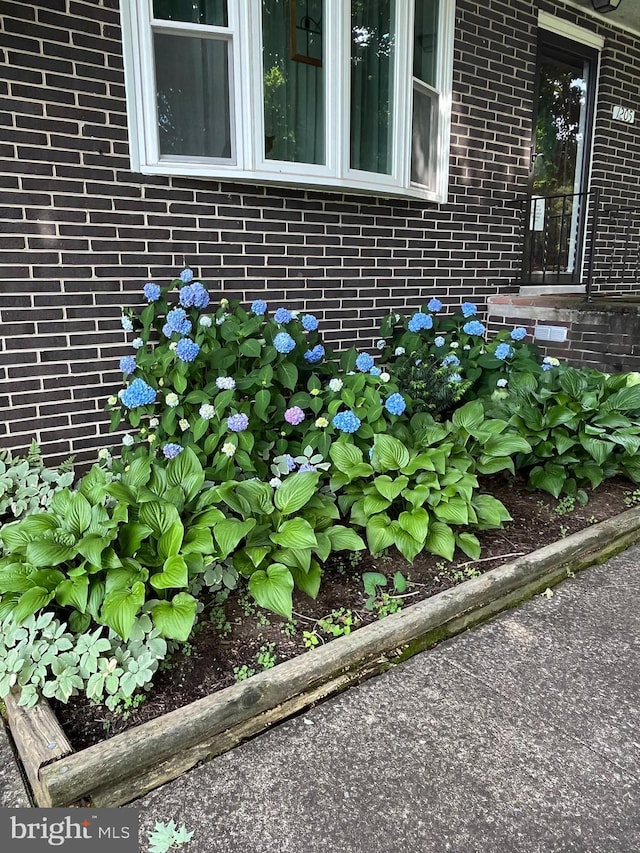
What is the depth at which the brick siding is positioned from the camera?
2.64 meters

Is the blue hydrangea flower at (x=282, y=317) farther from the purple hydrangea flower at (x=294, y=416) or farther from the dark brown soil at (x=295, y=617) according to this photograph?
the dark brown soil at (x=295, y=617)

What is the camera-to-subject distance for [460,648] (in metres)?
1.99

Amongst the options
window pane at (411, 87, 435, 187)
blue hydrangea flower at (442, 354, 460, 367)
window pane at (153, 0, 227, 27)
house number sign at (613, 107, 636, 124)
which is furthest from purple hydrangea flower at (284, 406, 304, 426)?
house number sign at (613, 107, 636, 124)

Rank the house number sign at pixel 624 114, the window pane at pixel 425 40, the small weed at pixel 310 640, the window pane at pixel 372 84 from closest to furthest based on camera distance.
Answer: the small weed at pixel 310 640 → the window pane at pixel 372 84 → the window pane at pixel 425 40 → the house number sign at pixel 624 114

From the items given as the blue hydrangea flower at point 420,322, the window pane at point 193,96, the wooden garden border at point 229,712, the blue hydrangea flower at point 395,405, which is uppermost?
the window pane at point 193,96

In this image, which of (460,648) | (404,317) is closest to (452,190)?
(404,317)

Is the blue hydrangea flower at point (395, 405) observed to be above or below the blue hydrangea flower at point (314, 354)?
below

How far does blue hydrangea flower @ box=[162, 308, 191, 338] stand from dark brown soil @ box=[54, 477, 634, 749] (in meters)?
1.20

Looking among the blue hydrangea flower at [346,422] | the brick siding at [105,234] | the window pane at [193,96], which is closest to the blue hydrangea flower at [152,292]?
the brick siding at [105,234]

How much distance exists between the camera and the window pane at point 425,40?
12.9 ft

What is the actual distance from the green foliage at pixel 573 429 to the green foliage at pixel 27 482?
208cm

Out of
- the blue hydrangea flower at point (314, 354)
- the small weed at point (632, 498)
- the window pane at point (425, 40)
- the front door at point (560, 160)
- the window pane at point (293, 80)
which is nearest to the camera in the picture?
the blue hydrangea flower at point (314, 354)

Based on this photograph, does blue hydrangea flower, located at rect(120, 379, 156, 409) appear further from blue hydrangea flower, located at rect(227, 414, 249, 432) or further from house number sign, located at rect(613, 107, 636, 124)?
house number sign, located at rect(613, 107, 636, 124)

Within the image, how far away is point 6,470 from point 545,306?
3678 mm
